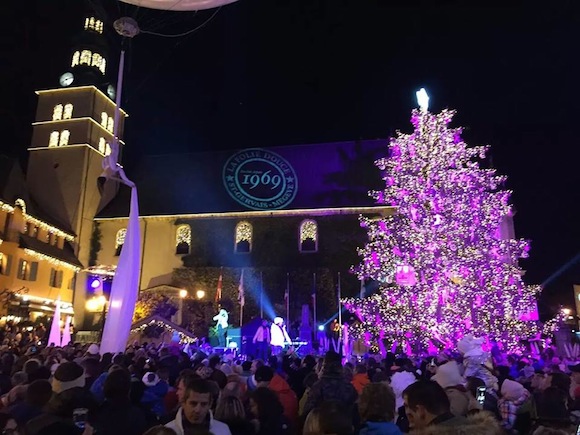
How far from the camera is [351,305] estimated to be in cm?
2222

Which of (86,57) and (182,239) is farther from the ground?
(86,57)

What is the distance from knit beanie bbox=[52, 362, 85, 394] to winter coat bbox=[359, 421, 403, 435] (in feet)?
9.22

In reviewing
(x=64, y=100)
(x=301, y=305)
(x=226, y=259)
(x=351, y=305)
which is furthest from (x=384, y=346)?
→ (x=64, y=100)

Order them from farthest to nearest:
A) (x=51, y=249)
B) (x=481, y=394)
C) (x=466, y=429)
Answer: (x=51, y=249) < (x=481, y=394) < (x=466, y=429)

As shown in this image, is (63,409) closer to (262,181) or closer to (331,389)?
(331,389)

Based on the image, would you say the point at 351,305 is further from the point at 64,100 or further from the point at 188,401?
the point at 64,100

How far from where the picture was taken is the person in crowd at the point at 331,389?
5.60 m

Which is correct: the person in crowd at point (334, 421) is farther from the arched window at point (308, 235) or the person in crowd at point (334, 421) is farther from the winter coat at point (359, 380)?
the arched window at point (308, 235)

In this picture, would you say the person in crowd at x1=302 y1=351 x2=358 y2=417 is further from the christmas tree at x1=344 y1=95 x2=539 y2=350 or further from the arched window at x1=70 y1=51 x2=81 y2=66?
the arched window at x1=70 y1=51 x2=81 y2=66

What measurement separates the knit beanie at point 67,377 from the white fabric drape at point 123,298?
7.99 meters

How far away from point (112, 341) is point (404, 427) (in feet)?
29.3

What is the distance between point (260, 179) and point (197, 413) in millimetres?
34666

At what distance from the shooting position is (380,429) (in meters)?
4.00

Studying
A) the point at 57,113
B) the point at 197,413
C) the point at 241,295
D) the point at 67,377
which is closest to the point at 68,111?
the point at 57,113
